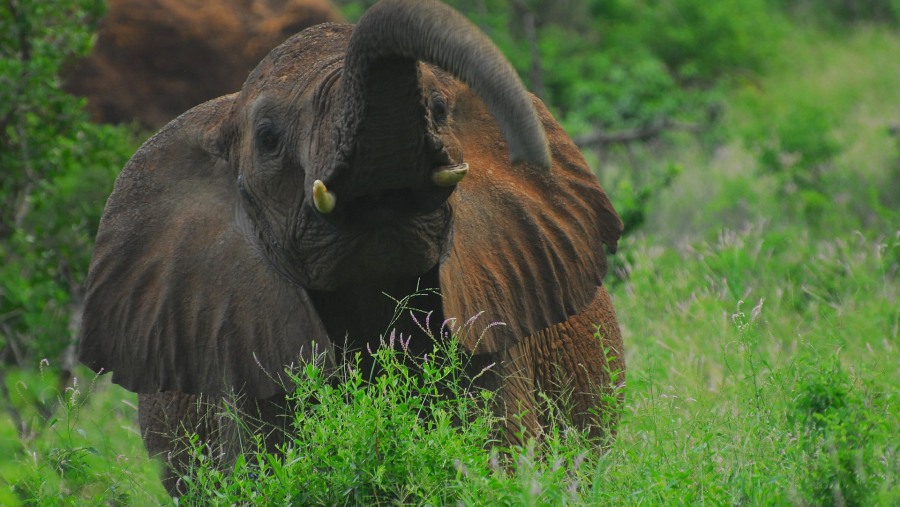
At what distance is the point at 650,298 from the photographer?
7.04m

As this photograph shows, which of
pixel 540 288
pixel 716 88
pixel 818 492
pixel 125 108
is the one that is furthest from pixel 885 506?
pixel 716 88

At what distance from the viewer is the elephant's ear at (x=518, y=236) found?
4109mm

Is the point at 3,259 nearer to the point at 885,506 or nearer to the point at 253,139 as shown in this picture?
the point at 253,139

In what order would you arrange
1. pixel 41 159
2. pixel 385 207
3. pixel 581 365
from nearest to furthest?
pixel 385 207 < pixel 581 365 < pixel 41 159

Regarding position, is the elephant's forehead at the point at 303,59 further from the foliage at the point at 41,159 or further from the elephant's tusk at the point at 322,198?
the foliage at the point at 41,159

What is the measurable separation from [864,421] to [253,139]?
1.71 meters

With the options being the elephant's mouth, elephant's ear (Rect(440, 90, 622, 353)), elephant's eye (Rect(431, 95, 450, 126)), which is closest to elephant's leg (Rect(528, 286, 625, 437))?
elephant's ear (Rect(440, 90, 622, 353))

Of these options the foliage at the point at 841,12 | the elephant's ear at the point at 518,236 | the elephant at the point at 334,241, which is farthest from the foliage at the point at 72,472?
the foliage at the point at 841,12

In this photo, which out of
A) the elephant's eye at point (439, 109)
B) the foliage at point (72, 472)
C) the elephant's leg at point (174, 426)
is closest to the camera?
the elephant's eye at point (439, 109)

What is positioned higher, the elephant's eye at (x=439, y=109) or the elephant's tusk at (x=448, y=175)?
the elephant's eye at (x=439, y=109)

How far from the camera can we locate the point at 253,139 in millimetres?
3979

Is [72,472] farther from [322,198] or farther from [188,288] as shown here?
[322,198]

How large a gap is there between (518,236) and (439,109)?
75 centimetres

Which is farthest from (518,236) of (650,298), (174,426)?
(650,298)
